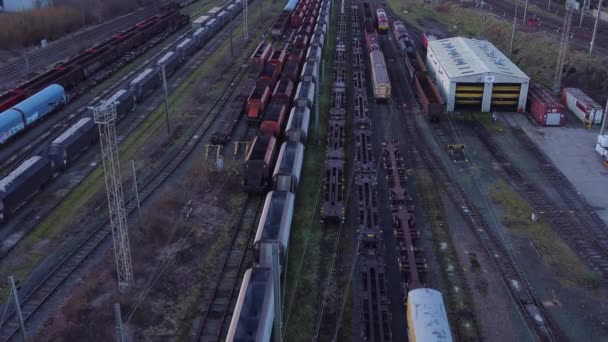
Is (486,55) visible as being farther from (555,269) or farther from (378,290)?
(378,290)

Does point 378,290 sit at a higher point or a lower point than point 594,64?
lower

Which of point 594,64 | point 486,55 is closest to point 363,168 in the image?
point 486,55

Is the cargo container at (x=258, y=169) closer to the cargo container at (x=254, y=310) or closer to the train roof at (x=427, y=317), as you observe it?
the cargo container at (x=254, y=310)

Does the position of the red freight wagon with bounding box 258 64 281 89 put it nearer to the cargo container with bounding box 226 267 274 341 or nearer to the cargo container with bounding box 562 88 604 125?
the cargo container with bounding box 562 88 604 125

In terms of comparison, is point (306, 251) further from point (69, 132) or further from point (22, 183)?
point (69, 132)

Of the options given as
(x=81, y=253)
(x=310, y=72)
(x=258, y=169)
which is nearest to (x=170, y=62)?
(x=310, y=72)

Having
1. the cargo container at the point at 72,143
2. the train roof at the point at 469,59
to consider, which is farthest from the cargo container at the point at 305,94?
the cargo container at the point at 72,143

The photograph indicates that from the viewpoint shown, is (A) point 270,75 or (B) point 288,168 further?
(A) point 270,75
